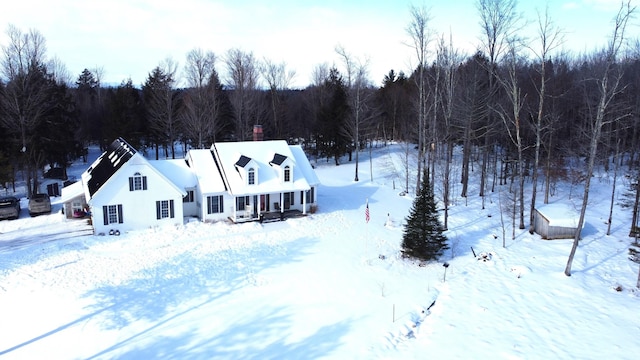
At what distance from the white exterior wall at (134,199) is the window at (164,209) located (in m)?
0.17

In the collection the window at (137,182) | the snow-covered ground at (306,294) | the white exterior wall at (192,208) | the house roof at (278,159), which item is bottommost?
the snow-covered ground at (306,294)

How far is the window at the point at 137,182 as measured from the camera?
2327 centimetres

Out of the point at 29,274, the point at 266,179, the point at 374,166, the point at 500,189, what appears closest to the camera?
the point at 29,274

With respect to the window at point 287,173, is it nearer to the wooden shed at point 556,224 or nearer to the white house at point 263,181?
the white house at point 263,181

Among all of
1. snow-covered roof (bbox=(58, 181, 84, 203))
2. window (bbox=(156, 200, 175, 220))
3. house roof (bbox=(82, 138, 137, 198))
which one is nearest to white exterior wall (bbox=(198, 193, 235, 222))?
window (bbox=(156, 200, 175, 220))

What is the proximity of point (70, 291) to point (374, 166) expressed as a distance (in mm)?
30951

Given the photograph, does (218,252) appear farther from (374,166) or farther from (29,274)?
(374,166)

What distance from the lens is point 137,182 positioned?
76.8 feet

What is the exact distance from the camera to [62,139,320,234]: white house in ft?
75.6

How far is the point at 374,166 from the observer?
42.8 metres

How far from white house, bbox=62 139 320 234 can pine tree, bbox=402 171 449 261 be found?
8.63 meters

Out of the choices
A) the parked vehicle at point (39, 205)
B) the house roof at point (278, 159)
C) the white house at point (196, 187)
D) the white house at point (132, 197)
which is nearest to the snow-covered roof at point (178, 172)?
the white house at point (196, 187)

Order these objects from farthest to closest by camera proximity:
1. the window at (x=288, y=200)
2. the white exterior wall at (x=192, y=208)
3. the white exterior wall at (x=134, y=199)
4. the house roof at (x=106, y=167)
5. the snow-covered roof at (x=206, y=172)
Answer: the window at (x=288, y=200) < the white exterior wall at (x=192, y=208) < the snow-covered roof at (x=206, y=172) < the house roof at (x=106, y=167) < the white exterior wall at (x=134, y=199)

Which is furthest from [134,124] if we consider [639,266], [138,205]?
[639,266]
